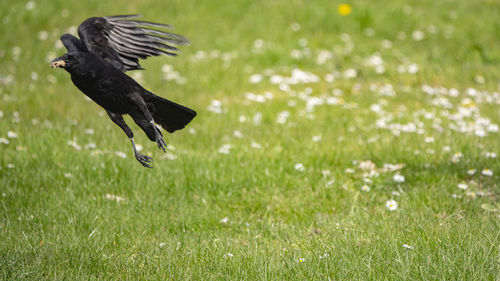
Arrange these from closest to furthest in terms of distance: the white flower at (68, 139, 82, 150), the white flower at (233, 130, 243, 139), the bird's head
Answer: the bird's head
the white flower at (68, 139, 82, 150)
the white flower at (233, 130, 243, 139)

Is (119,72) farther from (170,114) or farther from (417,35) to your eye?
(417,35)

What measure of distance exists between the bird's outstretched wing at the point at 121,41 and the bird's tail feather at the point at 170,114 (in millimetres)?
349

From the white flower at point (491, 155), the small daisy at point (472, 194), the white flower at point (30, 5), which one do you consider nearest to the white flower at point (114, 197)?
the small daisy at point (472, 194)

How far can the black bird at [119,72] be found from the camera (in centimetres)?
299

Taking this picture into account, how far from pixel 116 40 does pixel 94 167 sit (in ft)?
4.52

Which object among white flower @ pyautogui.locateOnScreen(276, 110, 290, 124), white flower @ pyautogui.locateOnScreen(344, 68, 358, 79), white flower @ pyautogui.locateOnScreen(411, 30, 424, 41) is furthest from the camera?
white flower @ pyautogui.locateOnScreen(411, 30, 424, 41)

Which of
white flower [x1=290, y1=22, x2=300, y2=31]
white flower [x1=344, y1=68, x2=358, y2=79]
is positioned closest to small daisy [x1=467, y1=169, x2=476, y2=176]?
white flower [x1=344, y1=68, x2=358, y2=79]

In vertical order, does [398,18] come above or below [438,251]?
above

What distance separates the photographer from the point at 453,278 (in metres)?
2.72

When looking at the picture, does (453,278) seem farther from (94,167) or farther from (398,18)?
(398,18)

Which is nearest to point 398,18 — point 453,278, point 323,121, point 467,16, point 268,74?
point 467,16

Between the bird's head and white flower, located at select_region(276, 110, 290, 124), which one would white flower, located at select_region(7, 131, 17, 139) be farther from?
white flower, located at select_region(276, 110, 290, 124)

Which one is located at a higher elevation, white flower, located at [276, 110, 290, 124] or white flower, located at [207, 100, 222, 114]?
white flower, located at [207, 100, 222, 114]

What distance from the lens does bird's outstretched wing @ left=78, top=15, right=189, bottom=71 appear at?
11.3 ft
